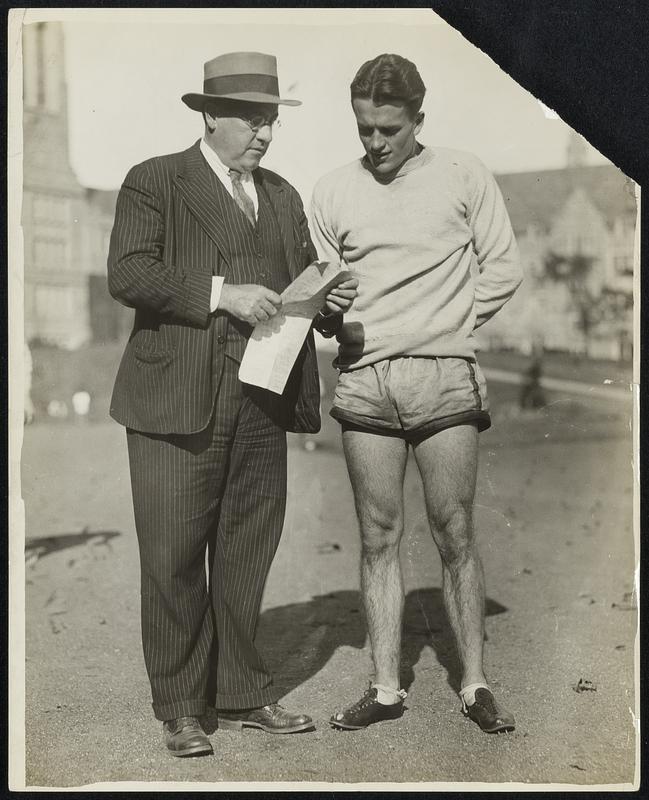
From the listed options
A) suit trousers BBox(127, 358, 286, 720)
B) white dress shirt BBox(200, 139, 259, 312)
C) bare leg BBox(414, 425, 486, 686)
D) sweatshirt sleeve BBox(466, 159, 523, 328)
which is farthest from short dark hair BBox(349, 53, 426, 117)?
bare leg BBox(414, 425, 486, 686)

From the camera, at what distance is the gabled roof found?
5113mm

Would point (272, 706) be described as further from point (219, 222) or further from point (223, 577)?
point (219, 222)

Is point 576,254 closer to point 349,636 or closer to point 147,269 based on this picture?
point 349,636

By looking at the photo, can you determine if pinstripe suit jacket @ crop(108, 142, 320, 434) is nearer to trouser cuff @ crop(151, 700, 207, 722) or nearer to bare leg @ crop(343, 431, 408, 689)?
bare leg @ crop(343, 431, 408, 689)

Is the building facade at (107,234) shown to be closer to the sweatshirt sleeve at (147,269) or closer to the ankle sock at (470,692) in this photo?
the sweatshirt sleeve at (147,269)

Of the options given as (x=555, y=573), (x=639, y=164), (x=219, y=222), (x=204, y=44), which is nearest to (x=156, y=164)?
(x=219, y=222)

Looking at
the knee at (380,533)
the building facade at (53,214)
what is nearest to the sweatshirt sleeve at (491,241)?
the knee at (380,533)

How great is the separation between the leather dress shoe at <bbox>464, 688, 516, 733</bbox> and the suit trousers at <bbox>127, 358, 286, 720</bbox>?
2.54 ft

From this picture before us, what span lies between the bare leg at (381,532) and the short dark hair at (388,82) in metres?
1.24

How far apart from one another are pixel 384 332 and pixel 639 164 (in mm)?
1359

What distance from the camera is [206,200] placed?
444 cm

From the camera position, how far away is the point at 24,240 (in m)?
5.03

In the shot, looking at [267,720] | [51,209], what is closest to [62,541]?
[51,209]

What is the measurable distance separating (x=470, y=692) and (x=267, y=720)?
783 millimetres
